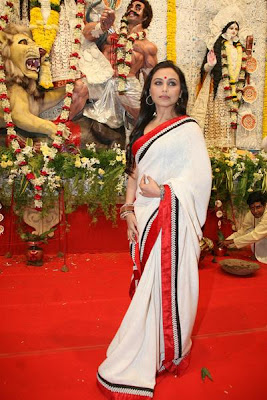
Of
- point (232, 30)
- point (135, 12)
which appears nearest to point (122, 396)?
point (135, 12)

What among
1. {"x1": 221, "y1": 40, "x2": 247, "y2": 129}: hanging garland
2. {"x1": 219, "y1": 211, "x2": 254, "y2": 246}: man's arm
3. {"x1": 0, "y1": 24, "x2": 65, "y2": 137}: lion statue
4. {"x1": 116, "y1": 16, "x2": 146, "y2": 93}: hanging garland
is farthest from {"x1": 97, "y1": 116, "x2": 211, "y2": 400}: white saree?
{"x1": 221, "y1": 40, "x2": 247, "y2": 129}: hanging garland

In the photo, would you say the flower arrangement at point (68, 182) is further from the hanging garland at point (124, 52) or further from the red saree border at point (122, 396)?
the red saree border at point (122, 396)

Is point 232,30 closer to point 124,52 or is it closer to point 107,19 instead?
point 124,52

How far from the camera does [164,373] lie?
1.91m

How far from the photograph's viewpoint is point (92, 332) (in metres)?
2.43

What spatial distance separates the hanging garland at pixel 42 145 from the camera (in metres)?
4.29

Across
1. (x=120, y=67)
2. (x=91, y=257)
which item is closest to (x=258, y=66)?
(x=120, y=67)

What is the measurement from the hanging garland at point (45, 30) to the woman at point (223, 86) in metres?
2.52

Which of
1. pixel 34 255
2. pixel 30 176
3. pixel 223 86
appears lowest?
pixel 34 255

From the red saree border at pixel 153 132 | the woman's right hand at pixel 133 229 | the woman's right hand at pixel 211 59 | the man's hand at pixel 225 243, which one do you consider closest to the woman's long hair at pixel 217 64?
the woman's right hand at pixel 211 59

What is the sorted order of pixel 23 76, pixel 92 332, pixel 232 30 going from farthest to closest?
pixel 232 30 < pixel 23 76 < pixel 92 332

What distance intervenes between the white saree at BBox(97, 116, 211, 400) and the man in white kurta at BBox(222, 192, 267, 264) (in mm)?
2382

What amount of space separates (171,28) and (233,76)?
1.33 meters

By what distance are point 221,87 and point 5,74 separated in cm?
356
